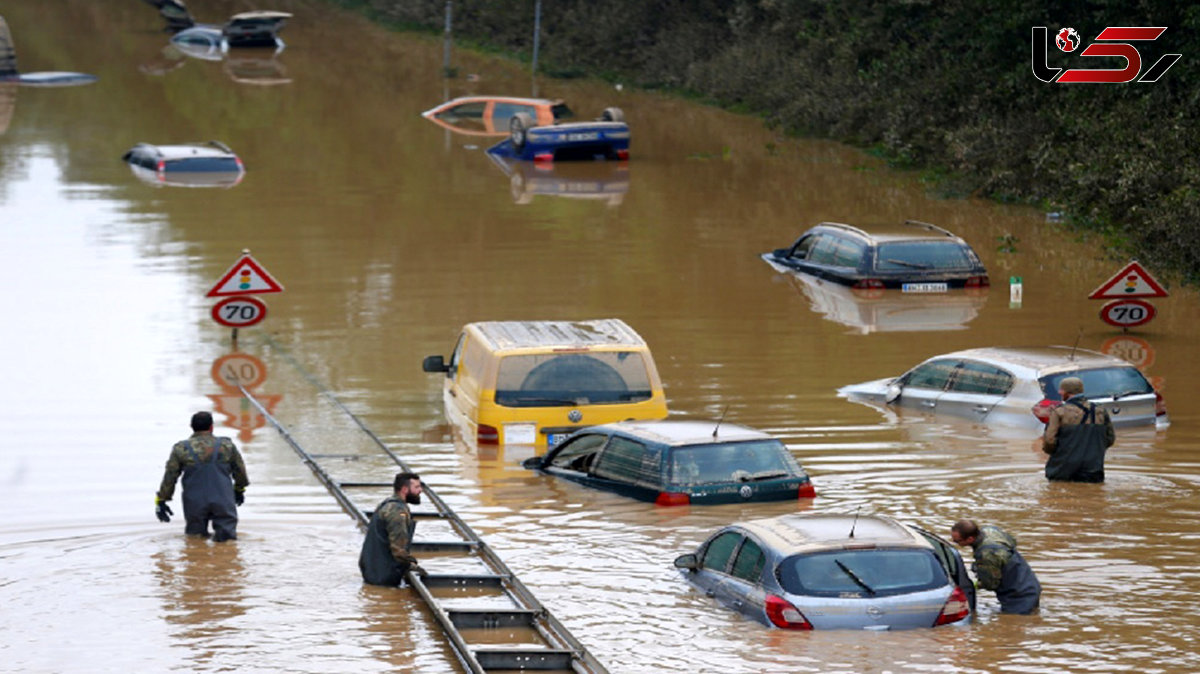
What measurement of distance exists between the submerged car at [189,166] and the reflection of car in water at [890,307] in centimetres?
2059

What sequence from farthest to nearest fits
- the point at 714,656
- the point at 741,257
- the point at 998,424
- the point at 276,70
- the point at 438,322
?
the point at 276,70, the point at 741,257, the point at 438,322, the point at 998,424, the point at 714,656

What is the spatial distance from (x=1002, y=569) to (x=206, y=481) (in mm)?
7304

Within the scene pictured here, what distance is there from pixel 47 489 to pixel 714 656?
9185 millimetres

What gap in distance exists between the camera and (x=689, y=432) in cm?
1983

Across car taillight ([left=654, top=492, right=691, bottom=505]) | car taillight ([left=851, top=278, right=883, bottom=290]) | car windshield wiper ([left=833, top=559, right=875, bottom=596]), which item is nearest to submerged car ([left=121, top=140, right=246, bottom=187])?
car taillight ([left=851, top=278, right=883, bottom=290])

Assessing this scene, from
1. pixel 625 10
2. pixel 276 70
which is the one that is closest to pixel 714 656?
pixel 625 10

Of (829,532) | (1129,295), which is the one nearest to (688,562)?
(829,532)

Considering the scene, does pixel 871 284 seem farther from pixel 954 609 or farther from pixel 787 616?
pixel 787 616

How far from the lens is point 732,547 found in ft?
52.9

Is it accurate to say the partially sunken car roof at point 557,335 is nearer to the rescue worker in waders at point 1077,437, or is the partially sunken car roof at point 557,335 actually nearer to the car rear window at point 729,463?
the car rear window at point 729,463

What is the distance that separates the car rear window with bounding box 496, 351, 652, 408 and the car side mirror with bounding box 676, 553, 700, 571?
→ 220 inches

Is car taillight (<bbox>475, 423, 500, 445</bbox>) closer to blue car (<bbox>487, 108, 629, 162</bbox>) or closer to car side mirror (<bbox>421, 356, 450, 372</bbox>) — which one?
car side mirror (<bbox>421, 356, 450, 372</bbox>)

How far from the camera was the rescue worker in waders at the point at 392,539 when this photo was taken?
16938 mm

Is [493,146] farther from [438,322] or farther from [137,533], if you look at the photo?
[137,533]
